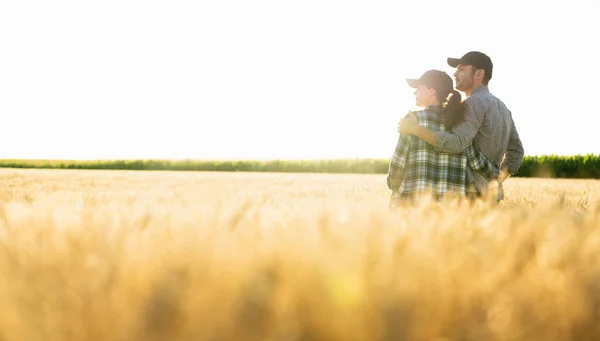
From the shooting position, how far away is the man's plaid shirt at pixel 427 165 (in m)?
4.23

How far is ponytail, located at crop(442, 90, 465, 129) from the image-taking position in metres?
4.20

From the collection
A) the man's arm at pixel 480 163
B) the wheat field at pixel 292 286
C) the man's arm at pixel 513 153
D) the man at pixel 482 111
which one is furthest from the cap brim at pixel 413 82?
the wheat field at pixel 292 286

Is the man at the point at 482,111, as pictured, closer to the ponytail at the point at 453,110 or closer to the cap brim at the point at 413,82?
the ponytail at the point at 453,110

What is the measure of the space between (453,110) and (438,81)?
265 millimetres

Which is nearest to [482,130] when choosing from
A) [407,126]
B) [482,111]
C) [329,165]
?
[482,111]

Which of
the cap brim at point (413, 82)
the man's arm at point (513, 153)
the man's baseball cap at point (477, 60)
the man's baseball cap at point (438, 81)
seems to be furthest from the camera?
the man's arm at point (513, 153)

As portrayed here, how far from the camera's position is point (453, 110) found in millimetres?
4223

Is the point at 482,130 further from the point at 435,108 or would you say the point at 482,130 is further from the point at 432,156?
the point at 432,156

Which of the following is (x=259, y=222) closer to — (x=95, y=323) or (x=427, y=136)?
(x=95, y=323)

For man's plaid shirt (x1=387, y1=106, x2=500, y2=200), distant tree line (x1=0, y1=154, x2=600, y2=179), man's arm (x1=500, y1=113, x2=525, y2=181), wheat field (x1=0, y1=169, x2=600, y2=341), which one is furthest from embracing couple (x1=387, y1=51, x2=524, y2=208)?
distant tree line (x1=0, y1=154, x2=600, y2=179)

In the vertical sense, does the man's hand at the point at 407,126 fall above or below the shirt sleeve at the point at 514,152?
above

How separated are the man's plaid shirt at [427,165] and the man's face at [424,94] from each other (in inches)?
2.5

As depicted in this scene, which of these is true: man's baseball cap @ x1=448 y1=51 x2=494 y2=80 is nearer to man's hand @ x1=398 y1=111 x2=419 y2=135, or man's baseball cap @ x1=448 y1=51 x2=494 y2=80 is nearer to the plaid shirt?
the plaid shirt

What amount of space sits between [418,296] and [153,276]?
0.98ft
